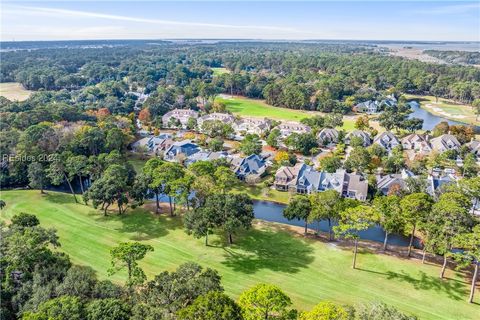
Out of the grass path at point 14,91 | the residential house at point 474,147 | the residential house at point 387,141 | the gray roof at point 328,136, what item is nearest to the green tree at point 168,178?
→ the gray roof at point 328,136

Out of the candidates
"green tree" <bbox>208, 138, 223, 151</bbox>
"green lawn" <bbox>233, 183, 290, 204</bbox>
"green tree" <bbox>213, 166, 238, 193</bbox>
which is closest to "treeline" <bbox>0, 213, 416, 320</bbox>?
"green tree" <bbox>213, 166, 238, 193</bbox>

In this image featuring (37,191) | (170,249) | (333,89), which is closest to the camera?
(170,249)

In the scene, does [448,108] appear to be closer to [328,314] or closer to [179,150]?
[179,150]

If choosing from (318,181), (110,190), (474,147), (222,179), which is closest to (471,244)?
(318,181)

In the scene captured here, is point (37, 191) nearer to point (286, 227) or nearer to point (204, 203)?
point (204, 203)

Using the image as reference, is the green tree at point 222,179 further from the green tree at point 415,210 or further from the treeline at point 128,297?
the green tree at point 415,210

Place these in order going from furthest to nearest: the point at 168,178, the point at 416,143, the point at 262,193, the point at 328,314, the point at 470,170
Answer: the point at 416,143, the point at 470,170, the point at 262,193, the point at 168,178, the point at 328,314

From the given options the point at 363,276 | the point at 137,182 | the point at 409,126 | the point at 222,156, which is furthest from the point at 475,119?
the point at 137,182
